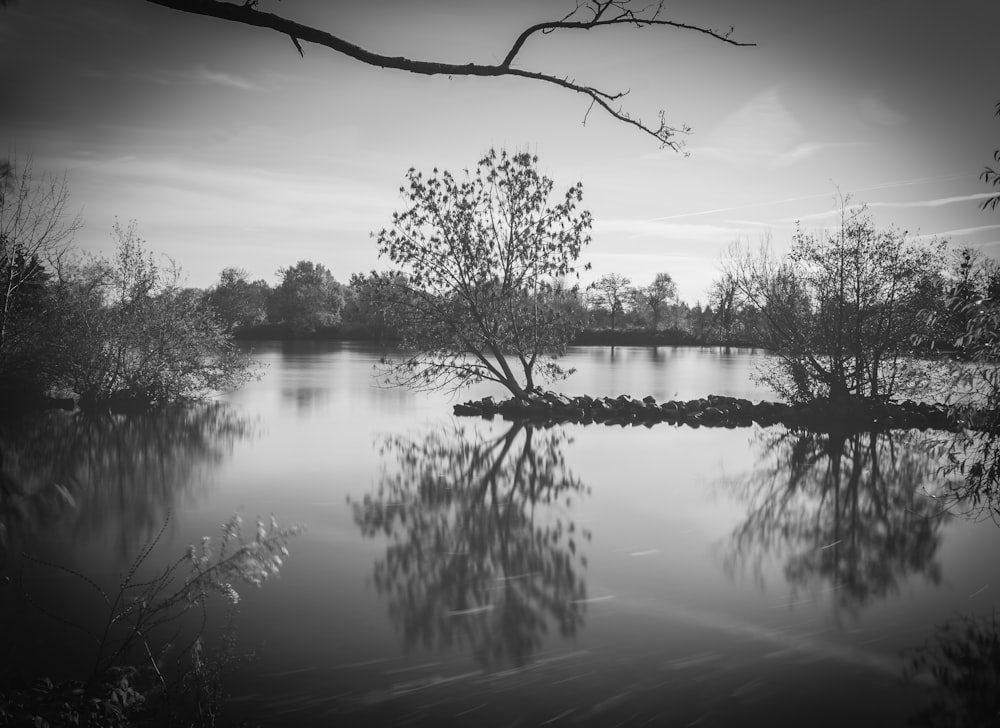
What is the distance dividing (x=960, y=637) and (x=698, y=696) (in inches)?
106

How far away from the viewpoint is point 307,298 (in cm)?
9425

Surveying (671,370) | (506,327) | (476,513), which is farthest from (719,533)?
(671,370)

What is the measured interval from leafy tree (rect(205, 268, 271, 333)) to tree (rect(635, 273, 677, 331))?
50.8 m

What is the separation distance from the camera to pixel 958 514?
10750 mm

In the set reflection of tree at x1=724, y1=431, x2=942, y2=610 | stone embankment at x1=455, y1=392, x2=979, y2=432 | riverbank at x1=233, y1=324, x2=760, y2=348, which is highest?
riverbank at x1=233, y1=324, x2=760, y2=348

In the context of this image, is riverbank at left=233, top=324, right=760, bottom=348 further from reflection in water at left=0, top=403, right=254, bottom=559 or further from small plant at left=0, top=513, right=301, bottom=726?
small plant at left=0, top=513, right=301, bottom=726

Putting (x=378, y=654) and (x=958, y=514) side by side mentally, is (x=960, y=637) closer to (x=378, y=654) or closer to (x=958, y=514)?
(x=378, y=654)

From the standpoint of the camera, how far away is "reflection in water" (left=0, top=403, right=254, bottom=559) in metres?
9.73

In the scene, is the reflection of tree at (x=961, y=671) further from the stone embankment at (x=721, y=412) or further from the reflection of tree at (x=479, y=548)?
the stone embankment at (x=721, y=412)

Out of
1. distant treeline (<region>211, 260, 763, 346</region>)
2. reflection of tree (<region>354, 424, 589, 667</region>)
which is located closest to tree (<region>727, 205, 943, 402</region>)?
reflection of tree (<region>354, 424, 589, 667</region>)

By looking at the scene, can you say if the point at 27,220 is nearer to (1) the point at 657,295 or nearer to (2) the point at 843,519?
(2) the point at 843,519

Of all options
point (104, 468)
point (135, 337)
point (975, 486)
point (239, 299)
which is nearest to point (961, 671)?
point (975, 486)

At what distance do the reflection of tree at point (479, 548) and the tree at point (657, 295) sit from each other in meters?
87.6

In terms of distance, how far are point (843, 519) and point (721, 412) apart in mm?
10495
